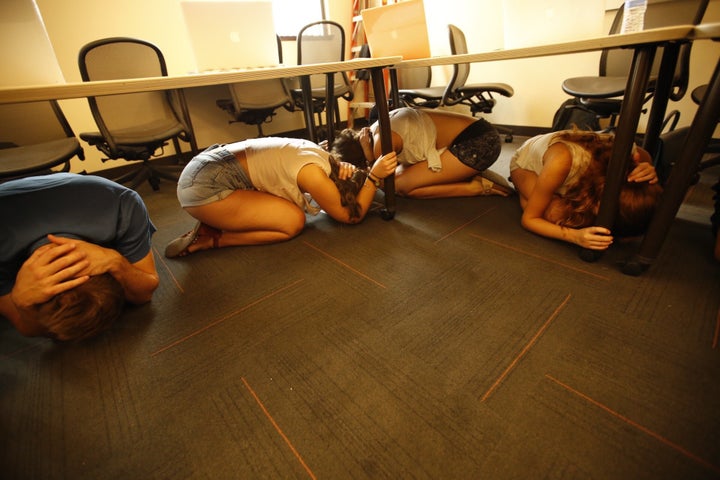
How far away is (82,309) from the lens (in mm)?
805

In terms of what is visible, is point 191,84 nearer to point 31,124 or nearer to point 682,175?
point 682,175

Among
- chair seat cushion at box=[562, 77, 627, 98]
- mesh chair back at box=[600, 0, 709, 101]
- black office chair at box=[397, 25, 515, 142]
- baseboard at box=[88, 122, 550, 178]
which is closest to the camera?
mesh chair back at box=[600, 0, 709, 101]

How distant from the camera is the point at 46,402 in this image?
0.79m

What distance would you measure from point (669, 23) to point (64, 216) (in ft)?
9.69

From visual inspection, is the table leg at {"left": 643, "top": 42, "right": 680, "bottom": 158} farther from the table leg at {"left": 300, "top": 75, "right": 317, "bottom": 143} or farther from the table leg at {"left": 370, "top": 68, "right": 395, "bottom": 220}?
the table leg at {"left": 300, "top": 75, "right": 317, "bottom": 143}

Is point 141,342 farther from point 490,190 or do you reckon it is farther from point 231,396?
point 490,190

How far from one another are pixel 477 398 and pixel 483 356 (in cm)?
12

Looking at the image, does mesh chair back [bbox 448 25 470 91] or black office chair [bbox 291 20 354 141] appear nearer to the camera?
mesh chair back [bbox 448 25 470 91]

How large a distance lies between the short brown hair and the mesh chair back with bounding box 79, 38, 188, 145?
1434 mm

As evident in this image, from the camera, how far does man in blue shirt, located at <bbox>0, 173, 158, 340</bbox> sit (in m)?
0.77

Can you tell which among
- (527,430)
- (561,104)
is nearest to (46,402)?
(527,430)

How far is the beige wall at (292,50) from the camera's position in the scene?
2.11 m

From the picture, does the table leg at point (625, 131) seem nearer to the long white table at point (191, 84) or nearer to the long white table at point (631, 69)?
the long white table at point (631, 69)

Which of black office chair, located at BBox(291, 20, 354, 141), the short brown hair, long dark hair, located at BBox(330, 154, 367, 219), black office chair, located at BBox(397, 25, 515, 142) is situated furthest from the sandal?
black office chair, located at BBox(397, 25, 515, 142)
